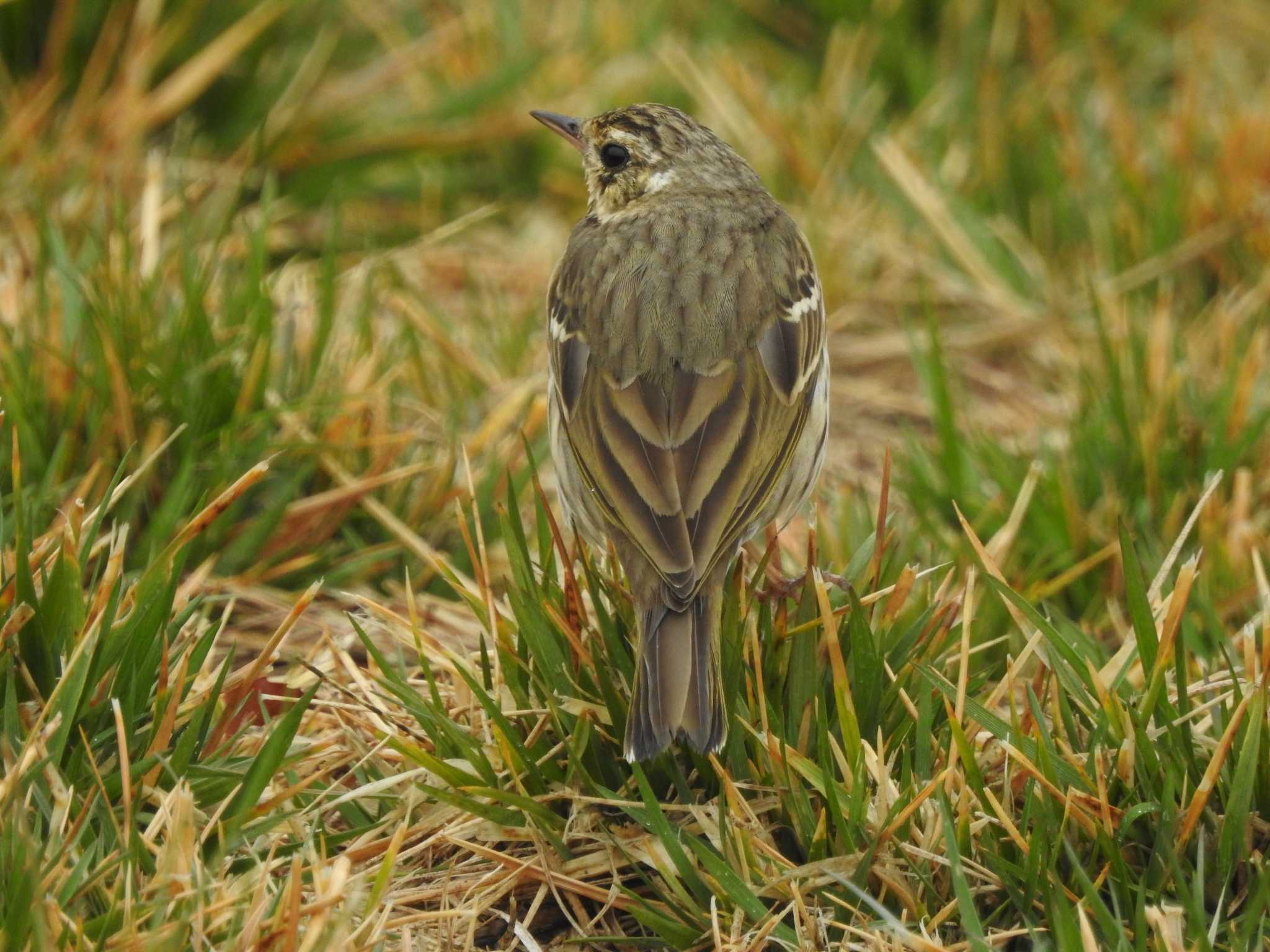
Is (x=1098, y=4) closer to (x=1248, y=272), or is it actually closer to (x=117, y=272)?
(x=1248, y=272)

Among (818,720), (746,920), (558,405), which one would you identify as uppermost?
(558,405)

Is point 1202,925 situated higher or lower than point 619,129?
lower

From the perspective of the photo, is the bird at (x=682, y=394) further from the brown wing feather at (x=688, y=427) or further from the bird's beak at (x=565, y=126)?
the bird's beak at (x=565, y=126)

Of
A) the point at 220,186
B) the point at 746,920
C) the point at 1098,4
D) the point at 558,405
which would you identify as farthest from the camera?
the point at 1098,4

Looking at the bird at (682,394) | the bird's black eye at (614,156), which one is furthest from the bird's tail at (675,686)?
the bird's black eye at (614,156)

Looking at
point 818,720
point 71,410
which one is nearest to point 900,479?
point 818,720

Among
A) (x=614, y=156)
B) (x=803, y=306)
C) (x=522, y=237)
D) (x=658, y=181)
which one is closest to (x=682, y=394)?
(x=803, y=306)
